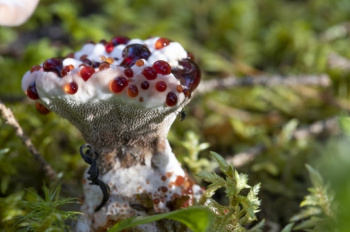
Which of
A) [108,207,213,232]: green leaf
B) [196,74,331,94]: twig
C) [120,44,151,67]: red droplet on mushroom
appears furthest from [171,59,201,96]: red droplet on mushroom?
[196,74,331,94]: twig

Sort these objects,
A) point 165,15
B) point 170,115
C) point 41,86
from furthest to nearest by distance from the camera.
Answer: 1. point 165,15
2. point 170,115
3. point 41,86

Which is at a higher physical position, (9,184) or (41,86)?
(41,86)

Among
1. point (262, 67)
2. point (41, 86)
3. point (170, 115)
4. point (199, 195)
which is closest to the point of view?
point (41, 86)

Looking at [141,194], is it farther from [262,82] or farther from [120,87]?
[262,82]

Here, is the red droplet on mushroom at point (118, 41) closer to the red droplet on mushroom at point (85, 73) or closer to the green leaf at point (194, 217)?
the red droplet on mushroom at point (85, 73)

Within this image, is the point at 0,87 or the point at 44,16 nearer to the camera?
the point at 0,87

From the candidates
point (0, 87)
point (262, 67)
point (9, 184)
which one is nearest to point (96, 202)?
point (9, 184)

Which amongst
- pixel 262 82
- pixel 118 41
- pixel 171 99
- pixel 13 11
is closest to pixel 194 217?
pixel 171 99

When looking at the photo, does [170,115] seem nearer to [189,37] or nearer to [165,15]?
[189,37]
